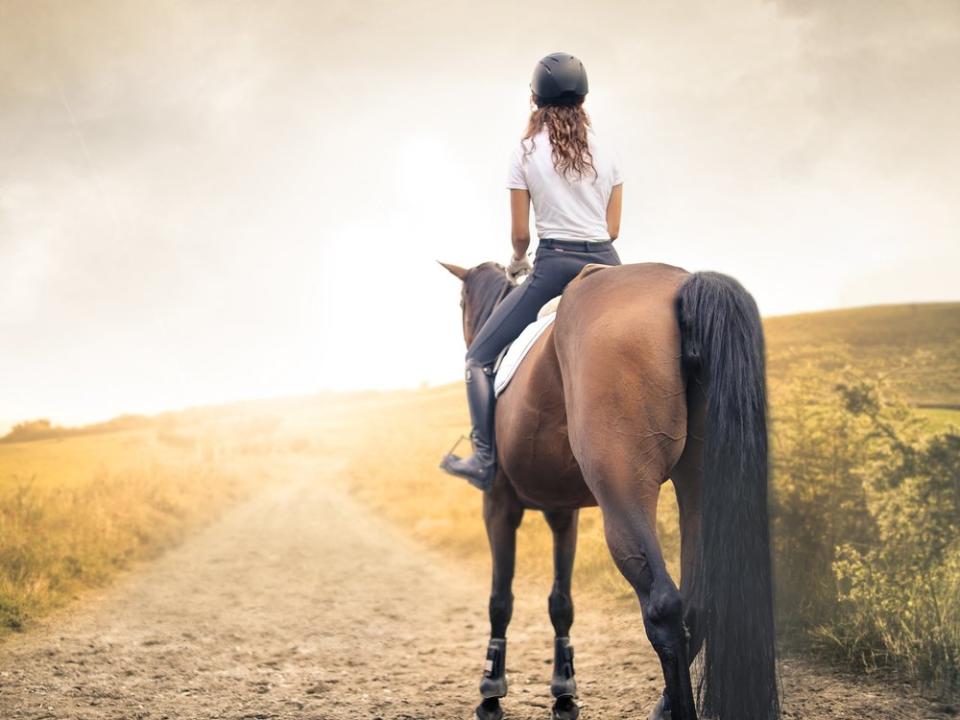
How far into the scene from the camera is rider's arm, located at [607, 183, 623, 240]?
480 cm

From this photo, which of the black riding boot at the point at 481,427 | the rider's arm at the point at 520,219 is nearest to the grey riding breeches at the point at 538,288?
the black riding boot at the point at 481,427

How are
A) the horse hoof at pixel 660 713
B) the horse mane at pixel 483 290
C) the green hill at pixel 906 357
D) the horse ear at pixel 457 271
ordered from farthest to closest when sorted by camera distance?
the green hill at pixel 906 357 < the horse ear at pixel 457 271 < the horse mane at pixel 483 290 < the horse hoof at pixel 660 713

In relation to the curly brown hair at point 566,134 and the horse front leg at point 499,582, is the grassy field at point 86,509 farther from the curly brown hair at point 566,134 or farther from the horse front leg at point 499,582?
the curly brown hair at point 566,134

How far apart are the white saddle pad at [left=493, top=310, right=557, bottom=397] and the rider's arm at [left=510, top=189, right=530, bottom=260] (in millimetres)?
529

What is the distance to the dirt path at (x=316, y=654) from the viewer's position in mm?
5250

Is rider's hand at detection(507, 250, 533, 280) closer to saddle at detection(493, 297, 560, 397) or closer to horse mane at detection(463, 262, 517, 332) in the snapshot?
saddle at detection(493, 297, 560, 397)

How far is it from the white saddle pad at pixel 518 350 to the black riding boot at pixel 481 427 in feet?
0.38

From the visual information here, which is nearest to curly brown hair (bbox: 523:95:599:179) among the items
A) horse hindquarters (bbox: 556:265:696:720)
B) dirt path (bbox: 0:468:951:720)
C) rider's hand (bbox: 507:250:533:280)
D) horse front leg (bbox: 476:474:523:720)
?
rider's hand (bbox: 507:250:533:280)

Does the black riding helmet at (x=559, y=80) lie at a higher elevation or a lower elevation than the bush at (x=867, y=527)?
higher

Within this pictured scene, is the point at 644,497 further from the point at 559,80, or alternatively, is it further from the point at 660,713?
the point at 559,80


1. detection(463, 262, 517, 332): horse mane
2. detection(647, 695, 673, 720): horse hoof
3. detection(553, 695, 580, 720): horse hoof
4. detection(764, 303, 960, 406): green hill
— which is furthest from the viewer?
detection(764, 303, 960, 406): green hill

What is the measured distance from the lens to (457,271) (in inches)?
265

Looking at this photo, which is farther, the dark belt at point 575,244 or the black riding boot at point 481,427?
the black riding boot at point 481,427

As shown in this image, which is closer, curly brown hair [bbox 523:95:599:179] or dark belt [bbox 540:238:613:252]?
curly brown hair [bbox 523:95:599:179]
